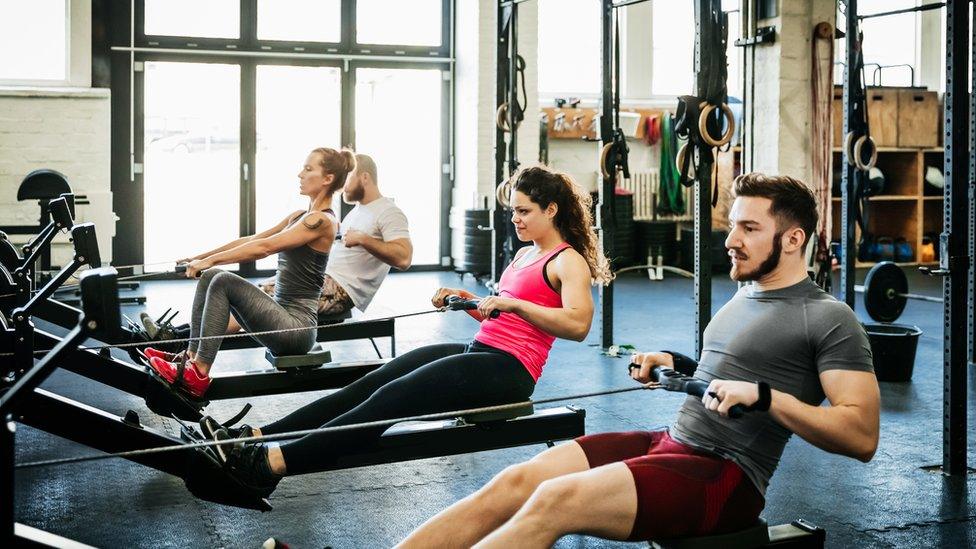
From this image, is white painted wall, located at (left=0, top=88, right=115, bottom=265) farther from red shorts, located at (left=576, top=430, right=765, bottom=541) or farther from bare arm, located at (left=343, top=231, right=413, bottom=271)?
red shorts, located at (left=576, top=430, right=765, bottom=541)

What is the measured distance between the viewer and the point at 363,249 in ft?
14.5

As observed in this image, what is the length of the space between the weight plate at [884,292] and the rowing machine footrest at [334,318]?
3.03 meters

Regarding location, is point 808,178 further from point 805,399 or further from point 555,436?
point 805,399

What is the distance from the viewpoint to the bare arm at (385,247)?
4.27m

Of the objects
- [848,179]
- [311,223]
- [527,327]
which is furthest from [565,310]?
[848,179]

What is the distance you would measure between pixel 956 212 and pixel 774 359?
168 cm

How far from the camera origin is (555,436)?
2.90 m

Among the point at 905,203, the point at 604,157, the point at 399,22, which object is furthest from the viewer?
the point at 905,203

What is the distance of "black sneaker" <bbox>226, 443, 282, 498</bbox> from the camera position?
254 centimetres

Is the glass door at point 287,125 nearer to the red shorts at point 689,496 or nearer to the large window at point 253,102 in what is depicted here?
the large window at point 253,102

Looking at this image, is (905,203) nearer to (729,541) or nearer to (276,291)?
(276,291)

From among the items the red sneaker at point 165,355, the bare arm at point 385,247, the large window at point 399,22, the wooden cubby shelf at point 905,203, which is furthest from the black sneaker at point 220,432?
the wooden cubby shelf at point 905,203

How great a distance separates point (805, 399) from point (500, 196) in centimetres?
448

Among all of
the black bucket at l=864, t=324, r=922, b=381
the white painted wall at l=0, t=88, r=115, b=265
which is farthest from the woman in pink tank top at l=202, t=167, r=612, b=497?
the white painted wall at l=0, t=88, r=115, b=265
